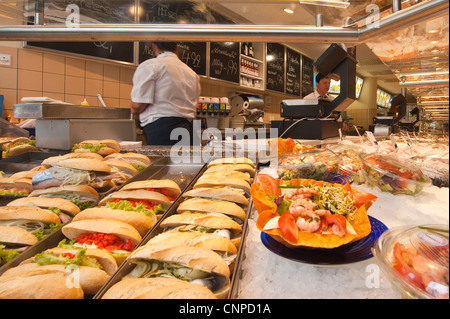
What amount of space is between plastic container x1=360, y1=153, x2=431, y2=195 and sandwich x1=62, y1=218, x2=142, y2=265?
0.99 metres

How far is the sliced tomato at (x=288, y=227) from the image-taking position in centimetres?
70

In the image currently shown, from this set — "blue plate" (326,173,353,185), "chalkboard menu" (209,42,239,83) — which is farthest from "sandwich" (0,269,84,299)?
"chalkboard menu" (209,42,239,83)

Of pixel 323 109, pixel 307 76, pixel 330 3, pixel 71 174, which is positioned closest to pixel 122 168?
pixel 71 174

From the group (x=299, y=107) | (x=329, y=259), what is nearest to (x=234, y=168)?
(x=329, y=259)

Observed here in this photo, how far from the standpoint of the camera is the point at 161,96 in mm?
3160

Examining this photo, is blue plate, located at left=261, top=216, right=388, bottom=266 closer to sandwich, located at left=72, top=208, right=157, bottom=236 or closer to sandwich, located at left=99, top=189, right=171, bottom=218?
sandwich, located at left=72, top=208, right=157, bottom=236

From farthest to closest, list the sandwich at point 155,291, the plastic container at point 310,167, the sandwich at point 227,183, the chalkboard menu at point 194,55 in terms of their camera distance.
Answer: the chalkboard menu at point 194,55 < the plastic container at point 310,167 < the sandwich at point 227,183 < the sandwich at point 155,291

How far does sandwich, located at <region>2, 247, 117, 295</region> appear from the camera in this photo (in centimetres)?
74

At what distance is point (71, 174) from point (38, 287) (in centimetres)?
91

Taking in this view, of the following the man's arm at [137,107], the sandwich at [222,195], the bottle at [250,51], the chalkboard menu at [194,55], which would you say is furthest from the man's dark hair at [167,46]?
the bottle at [250,51]

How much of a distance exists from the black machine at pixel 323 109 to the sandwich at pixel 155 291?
2146 millimetres

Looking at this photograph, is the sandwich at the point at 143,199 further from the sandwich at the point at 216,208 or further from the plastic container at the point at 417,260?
the plastic container at the point at 417,260
